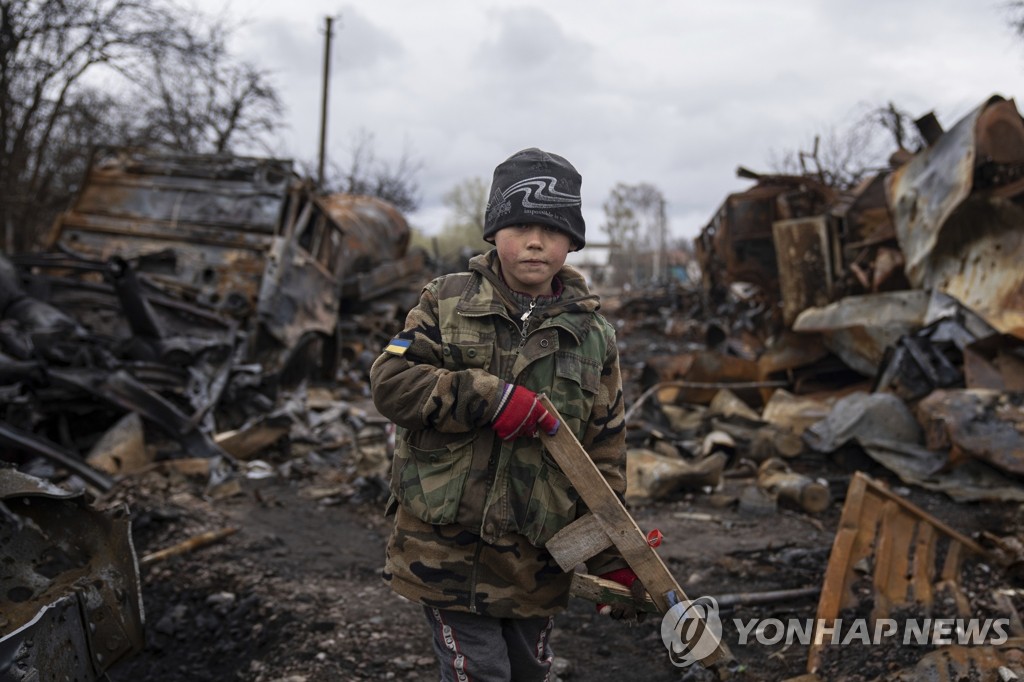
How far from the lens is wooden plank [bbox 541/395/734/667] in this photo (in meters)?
1.57

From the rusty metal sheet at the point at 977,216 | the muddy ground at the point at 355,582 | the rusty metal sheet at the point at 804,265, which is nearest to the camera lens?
the muddy ground at the point at 355,582

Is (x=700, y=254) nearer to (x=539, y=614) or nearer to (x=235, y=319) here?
(x=235, y=319)

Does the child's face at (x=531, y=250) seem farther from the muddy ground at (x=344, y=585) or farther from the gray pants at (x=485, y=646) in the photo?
the muddy ground at (x=344, y=585)

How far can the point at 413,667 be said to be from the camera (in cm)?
265

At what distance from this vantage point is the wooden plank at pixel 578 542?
160 centimetres

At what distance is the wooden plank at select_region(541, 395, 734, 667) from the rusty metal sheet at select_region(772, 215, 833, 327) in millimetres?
6345

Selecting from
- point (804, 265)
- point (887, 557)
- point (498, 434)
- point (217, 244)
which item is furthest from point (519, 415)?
point (804, 265)

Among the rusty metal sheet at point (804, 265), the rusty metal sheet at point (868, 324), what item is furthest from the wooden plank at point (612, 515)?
the rusty metal sheet at point (804, 265)

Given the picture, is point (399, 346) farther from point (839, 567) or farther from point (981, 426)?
point (981, 426)

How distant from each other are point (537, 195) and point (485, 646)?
3.15ft

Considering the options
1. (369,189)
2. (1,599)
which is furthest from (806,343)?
(369,189)

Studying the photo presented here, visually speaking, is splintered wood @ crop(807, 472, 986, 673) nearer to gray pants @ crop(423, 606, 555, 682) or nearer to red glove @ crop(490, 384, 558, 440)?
gray pants @ crop(423, 606, 555, 682)

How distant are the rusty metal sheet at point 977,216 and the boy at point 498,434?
425 cm

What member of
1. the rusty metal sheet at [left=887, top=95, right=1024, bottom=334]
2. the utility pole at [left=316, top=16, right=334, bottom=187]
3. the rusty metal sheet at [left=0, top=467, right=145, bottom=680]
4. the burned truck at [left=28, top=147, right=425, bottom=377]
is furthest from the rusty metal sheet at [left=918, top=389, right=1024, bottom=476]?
the utility pole at [left=316, top=16, right=334, bottom=187]
